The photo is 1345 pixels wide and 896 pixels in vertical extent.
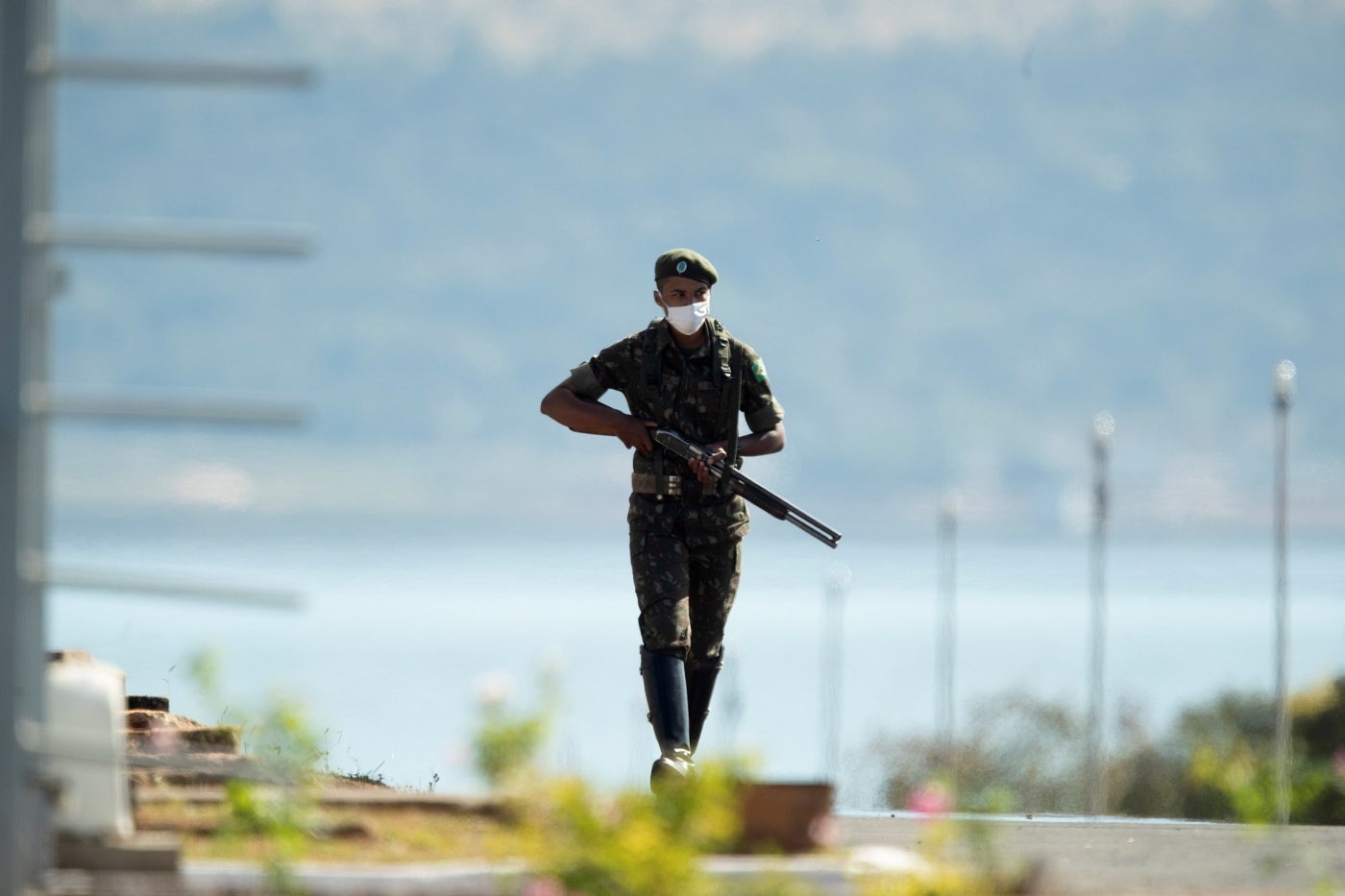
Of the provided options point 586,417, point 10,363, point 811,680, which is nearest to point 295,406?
point 10,363

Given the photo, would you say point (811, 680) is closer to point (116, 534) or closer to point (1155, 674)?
point (1155, 674)

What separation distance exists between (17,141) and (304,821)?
1761 millimetres

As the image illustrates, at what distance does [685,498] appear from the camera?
9258 mm

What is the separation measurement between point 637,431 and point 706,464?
0.99ft

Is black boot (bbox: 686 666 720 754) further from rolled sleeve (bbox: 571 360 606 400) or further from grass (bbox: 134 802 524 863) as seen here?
grass (bbox: 134 802 524 863)

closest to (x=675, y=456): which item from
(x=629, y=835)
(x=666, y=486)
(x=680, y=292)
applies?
(x=666, y=486)

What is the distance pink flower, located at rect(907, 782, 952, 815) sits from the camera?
5.61 m

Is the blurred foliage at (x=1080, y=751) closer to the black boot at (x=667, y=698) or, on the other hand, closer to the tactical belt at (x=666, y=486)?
the tactical belt at (x=666, y=486)

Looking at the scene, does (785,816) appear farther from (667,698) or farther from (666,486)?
(666,486)

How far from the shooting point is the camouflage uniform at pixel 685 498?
360 inches

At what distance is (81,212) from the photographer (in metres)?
5.85

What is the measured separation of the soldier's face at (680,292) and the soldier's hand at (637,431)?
0.46m

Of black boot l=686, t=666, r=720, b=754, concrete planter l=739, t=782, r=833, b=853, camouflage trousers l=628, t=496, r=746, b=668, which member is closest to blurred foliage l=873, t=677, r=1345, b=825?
black boot l=686, t=666, r=720, b=754

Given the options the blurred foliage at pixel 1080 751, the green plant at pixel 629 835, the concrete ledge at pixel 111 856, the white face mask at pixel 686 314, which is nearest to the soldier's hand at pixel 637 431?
the white face mask at pixel 686 314
